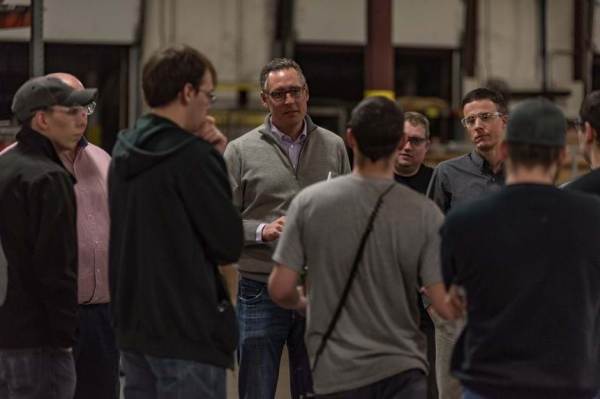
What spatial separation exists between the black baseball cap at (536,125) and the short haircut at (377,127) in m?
0.36

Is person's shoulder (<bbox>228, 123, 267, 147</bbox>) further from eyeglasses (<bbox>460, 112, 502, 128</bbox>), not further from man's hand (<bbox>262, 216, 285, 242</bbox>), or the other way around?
eyeglasses (<bbox>460, 112, 502, 128</bbox>)

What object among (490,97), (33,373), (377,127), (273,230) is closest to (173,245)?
(377,127)

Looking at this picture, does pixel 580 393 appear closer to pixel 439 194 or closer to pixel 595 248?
pixel 595 248

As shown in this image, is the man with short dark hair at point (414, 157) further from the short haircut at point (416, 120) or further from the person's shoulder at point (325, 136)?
the person's shoulder at point (325, 136)

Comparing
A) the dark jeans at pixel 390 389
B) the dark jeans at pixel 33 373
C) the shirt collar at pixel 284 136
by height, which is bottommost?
the dark jeans at pixel 33 373

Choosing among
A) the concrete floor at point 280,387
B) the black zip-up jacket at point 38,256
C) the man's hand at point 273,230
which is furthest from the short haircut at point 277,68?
the concrete floor at point 280,387

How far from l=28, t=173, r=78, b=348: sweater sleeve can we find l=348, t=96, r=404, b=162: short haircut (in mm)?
1079

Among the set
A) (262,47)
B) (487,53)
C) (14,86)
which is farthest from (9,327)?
(487,53)

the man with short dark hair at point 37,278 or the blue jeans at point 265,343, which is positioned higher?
the man with short dark hair at point 37,278

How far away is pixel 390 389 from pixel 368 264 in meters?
0.37

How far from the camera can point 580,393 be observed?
8.68 ft

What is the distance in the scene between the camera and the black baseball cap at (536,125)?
2645 mm

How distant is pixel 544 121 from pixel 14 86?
7.86 meters

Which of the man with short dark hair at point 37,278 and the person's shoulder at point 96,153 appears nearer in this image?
the man with short dark hair at point 37,278
